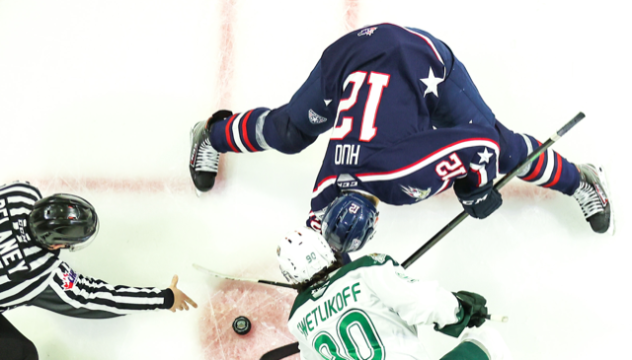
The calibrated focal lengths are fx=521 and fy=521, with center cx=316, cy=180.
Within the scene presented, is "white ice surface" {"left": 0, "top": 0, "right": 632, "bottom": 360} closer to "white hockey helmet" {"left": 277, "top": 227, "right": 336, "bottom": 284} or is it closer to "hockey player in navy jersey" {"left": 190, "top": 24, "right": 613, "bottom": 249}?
"hockey player in navy jersey" {"left": 190, "top": 24, "right": 613, "bottom": 249}

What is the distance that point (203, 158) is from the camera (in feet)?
9.28

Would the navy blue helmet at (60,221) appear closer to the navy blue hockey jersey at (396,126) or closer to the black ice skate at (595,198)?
the navy blue hockey jersey at (396,126)

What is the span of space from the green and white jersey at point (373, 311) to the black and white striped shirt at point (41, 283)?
946 mm

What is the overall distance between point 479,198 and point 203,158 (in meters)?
1.47

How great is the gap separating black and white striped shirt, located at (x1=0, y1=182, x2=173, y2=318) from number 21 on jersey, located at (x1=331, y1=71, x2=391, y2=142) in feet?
4.07

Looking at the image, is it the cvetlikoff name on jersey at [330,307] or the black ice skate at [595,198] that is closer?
the cvetlikoff name on jersey at [330,307]

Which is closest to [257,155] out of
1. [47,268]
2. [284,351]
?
[284,351]

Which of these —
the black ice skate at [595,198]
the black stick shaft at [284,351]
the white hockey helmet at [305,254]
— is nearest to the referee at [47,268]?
the black stick shaft at [284,351]

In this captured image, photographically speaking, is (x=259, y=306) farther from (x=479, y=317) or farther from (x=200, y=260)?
(x=479, y=317)

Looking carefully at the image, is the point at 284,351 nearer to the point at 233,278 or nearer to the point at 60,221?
the point at 233,278

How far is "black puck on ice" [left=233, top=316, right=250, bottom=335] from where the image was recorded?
2715mm

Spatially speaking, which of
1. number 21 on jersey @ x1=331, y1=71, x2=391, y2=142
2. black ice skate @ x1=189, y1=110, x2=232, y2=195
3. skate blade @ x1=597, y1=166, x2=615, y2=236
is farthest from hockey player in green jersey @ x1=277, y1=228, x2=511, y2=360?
skate blade @ x1=597, y1=166, x2=615, y2=236

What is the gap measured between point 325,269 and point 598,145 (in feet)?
6.05

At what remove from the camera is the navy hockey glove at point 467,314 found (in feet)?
6.56
